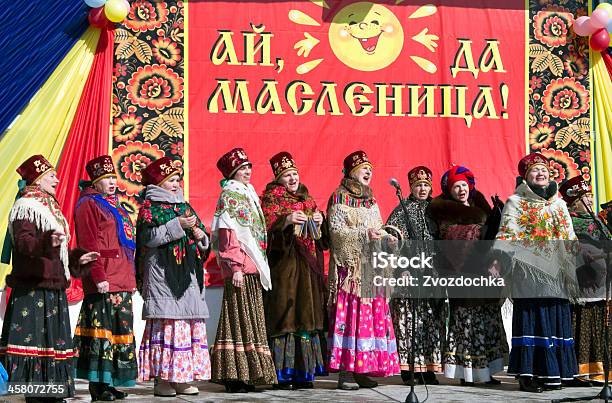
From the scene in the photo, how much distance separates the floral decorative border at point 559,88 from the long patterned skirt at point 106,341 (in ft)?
13.4

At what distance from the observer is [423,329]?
900cm

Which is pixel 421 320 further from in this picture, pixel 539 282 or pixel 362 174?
pixel 362 174

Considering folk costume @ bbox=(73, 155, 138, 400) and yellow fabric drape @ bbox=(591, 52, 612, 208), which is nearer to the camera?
folk costume @ bbox=(73, 155, 138, 400)

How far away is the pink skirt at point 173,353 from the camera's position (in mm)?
8055

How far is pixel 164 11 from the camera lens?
975 cm

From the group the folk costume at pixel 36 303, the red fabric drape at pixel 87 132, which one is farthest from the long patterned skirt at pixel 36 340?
the red fabric drape at pixel 87 132

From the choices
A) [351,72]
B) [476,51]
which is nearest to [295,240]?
[351,72]

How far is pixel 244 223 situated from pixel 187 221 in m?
0.55

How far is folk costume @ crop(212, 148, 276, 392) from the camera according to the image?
836 centimetres

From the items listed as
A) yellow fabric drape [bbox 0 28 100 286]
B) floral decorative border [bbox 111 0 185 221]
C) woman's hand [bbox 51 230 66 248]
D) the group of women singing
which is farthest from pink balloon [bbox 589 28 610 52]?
woman's hand [bbox 51 230 66 248]

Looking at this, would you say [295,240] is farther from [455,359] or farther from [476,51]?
[476,51]

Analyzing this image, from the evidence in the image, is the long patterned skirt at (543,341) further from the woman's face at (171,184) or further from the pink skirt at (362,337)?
the woman's face at (171,184)

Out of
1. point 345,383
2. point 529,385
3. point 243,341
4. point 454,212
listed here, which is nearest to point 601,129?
point 454,212

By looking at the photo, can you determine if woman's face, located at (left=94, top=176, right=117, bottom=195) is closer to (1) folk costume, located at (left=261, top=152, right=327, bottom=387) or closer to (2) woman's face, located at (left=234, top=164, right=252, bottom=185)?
(2) woman's face, located at (left=234, top=164, right=252, bottom=185)
